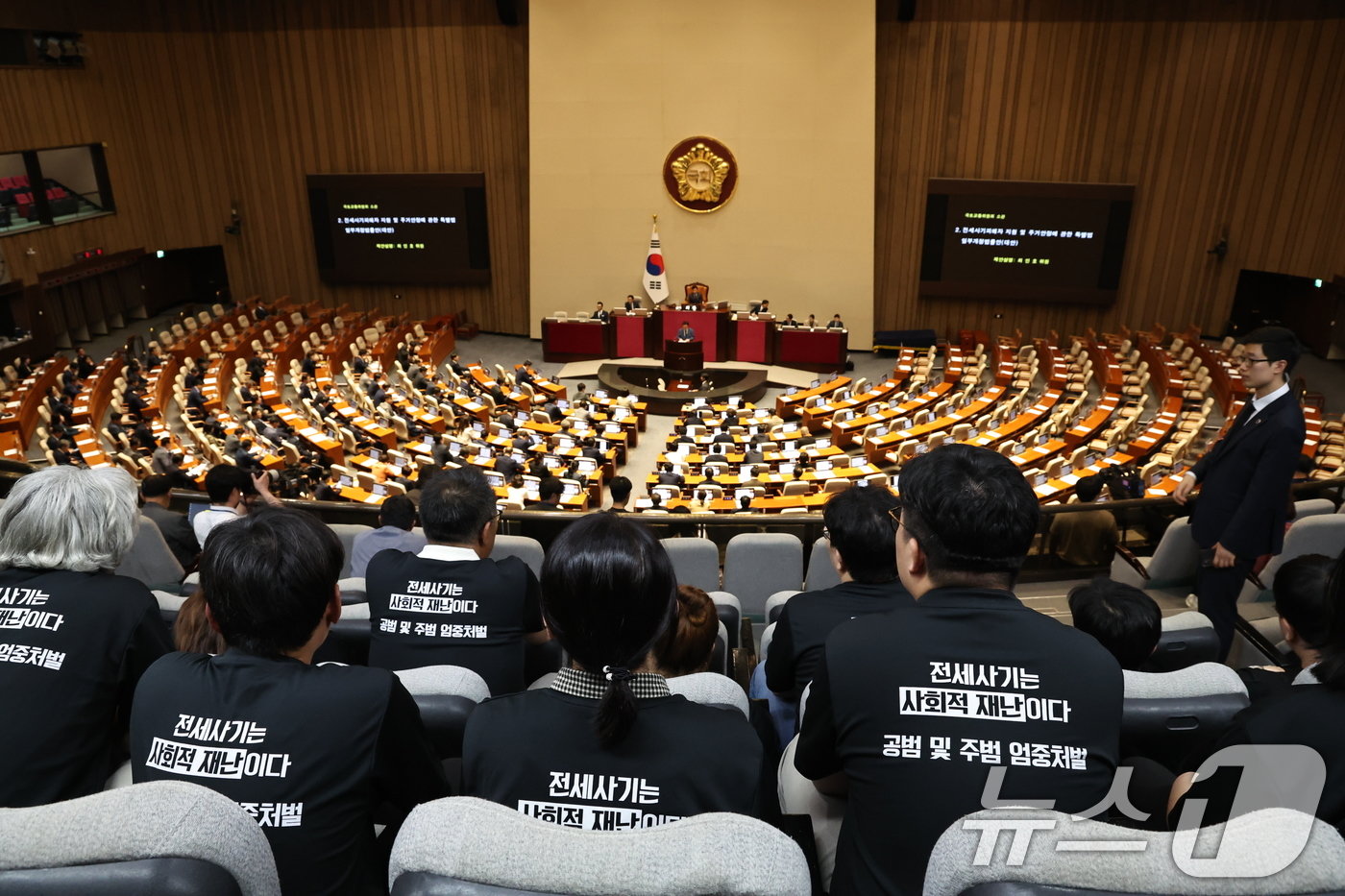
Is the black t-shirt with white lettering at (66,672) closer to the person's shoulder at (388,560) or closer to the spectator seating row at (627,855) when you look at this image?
the person's shoulder at (388,560)

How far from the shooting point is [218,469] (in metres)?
4.95

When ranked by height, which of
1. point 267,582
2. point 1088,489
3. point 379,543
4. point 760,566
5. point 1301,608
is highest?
point 267,582

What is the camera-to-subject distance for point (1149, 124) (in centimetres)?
1561

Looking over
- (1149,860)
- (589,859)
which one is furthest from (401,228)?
(1149,860)

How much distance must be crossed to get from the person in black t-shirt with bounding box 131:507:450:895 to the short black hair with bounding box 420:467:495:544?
1.26m

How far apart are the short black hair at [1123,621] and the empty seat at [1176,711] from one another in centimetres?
39

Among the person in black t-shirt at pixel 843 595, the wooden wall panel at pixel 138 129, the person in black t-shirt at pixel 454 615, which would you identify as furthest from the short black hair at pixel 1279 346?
the wooden wall panel at pixel 138 129

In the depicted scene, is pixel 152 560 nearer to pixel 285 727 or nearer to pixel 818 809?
pixel 285 727

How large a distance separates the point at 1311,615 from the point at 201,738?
2444 mm

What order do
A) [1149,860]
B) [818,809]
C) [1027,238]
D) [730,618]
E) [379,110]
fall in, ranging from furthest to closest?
[379,110]
[1027,238]
[730,618]
[818,809]
[1149,860]

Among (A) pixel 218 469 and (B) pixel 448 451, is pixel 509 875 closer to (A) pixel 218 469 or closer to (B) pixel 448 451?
(A) pixel 218 469

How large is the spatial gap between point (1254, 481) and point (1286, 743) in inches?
97.3

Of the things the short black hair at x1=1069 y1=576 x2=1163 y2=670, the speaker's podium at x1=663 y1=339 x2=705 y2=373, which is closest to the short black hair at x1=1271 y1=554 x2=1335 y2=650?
the short black hair at x1=1069 y1=576 x2=1163 y2=670

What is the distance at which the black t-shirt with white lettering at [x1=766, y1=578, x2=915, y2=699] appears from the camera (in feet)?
7.59
